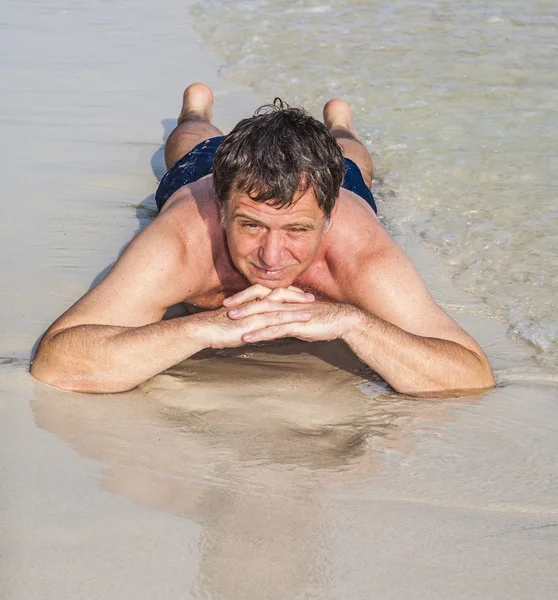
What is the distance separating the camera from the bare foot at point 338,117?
558cm

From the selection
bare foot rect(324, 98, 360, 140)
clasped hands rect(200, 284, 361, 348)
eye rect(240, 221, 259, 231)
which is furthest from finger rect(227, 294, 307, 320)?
bare foot rect(324, 98, 360, 140)

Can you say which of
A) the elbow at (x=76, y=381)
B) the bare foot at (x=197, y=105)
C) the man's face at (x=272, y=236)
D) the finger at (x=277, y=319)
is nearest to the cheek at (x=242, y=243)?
the man's face at (x=272, y=236)

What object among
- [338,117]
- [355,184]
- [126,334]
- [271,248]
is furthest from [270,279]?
[338,117]

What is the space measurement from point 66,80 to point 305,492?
465cm

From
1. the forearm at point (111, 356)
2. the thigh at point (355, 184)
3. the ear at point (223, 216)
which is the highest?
the ear at point (223, 216)

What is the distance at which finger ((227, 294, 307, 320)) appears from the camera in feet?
10.2

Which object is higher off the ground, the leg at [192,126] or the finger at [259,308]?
the leg at [192,126]

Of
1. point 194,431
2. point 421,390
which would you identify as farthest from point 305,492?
point 421,390

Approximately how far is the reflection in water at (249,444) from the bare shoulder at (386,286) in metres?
0.26

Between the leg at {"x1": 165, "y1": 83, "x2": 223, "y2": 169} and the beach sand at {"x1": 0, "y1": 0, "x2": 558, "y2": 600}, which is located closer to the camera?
the beach sand at {"x1": 0, "y1": 0, "x2": 558, "y2": 600}

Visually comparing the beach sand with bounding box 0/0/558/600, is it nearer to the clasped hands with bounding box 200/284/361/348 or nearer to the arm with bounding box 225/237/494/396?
the arm with bounding box 225/237/494/396

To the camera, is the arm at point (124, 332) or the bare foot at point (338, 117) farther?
the bare foot at point (338, 117)

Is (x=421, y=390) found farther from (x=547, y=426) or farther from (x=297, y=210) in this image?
(x=297, y=210)

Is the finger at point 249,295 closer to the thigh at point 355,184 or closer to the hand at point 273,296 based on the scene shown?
the hand at point 273,296
